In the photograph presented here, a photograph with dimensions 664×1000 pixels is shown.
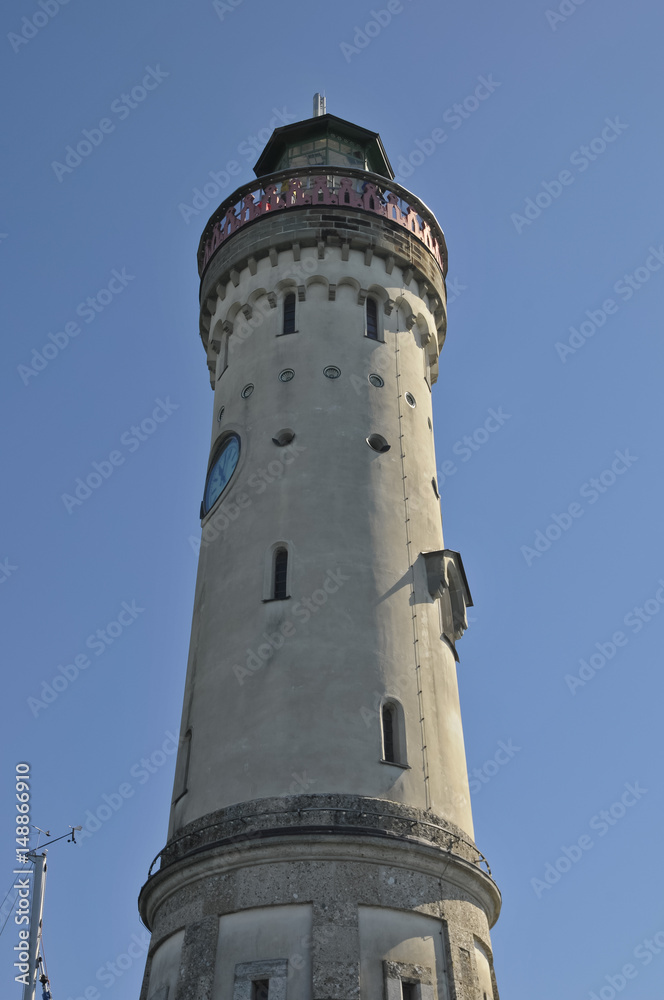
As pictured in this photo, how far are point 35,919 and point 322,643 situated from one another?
17.1 m

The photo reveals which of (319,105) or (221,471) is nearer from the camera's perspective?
(221,471)

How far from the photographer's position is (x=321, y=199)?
3338cm

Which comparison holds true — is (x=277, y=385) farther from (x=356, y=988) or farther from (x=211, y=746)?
(x=356, y=988)

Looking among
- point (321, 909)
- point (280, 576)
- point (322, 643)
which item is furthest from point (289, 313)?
point (321, 909)

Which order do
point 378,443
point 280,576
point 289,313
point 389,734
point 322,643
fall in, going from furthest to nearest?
point 289,313 < point 378,443 < point 280,576 < point 322,643 < point 389,734

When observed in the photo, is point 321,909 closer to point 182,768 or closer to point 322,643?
point 182,768

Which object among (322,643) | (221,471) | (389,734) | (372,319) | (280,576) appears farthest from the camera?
(372,319)

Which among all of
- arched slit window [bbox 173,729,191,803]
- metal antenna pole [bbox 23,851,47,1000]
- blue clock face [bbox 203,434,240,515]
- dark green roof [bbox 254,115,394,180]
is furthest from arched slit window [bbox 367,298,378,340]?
metal antenna pole [bbox 23,851,47,1000]

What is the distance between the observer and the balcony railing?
110 feet

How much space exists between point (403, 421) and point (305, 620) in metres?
7.68

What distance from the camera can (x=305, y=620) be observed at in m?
25.2

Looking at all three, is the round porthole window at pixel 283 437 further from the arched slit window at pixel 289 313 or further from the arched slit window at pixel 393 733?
the arched slit window at pixel 393 733

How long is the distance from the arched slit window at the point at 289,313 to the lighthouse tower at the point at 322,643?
0.05 m

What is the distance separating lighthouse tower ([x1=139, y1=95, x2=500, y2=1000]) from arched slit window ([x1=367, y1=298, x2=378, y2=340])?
0.07m
